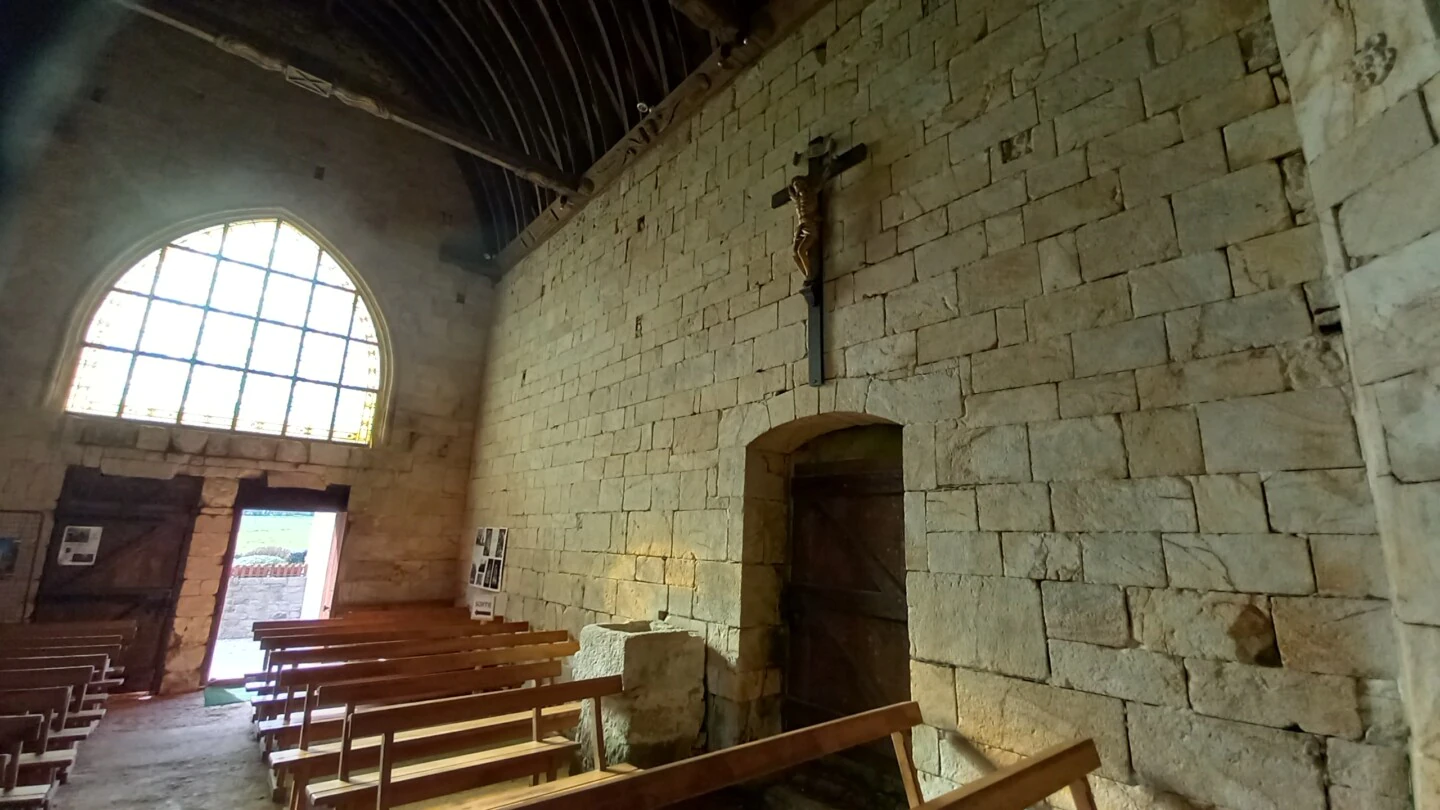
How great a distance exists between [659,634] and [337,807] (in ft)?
4.65

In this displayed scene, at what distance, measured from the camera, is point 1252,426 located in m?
1.71

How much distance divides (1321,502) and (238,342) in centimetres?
772

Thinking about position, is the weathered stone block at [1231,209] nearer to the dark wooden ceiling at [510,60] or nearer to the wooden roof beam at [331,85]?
the dark wooden ceiling at [510,60]

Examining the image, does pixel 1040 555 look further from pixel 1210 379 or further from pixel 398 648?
pixel 398 648

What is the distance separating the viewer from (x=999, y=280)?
7.82ft

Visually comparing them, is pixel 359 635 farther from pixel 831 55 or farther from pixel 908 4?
pixel 908 4

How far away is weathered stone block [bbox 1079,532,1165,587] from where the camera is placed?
1.82m

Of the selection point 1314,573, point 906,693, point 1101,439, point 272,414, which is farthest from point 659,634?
point 272,414

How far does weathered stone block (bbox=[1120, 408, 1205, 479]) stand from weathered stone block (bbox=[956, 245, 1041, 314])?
609 millimetres

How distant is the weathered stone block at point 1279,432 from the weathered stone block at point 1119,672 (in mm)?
594

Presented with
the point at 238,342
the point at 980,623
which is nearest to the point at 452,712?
the point at 980,623

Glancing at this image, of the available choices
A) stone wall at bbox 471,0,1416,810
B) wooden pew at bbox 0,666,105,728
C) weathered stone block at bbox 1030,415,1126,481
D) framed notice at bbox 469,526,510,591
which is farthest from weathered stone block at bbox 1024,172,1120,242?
framed notice at bbox 469,526,510,591

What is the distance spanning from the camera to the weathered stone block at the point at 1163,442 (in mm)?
1812

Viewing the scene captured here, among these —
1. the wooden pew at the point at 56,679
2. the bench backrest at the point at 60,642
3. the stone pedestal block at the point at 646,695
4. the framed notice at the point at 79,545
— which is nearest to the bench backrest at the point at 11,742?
the wooden pew at the point at 56,679
